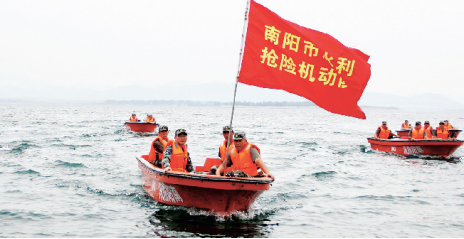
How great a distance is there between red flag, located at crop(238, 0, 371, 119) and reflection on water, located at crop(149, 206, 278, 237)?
3247mm

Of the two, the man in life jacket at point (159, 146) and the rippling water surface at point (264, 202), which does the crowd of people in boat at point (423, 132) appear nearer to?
the rippling water surface at point (264, 202)

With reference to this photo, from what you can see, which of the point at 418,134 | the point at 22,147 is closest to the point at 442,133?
the point at 418,134

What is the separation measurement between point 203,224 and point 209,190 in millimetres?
813

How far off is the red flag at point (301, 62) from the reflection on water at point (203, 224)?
3247 mm

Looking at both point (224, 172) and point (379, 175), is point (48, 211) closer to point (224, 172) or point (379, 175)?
point (224, 172)

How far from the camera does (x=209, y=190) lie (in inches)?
379

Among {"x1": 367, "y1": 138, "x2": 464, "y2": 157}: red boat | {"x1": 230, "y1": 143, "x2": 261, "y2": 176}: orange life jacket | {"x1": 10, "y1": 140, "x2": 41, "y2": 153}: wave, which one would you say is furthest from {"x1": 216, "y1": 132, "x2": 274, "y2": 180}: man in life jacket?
{"x1": 10, "y1": 140, "x2": 41, "y2": 153}: wave

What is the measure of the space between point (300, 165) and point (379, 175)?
4.20m

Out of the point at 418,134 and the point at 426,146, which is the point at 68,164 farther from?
the point at 418,134

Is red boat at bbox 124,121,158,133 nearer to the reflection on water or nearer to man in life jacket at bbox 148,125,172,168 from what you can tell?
man in life jacket at bbox 148,125,172,168

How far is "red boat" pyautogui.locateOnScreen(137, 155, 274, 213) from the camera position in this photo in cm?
930

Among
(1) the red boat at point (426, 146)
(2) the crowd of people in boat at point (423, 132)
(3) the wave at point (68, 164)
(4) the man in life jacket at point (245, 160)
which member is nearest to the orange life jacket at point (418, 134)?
(2) the crowd of people in boat at point (423, 132)

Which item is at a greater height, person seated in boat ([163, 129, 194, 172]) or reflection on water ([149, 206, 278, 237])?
person seated in boat ([163, 129, 194, 172])

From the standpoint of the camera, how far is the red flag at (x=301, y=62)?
29.4 ft
